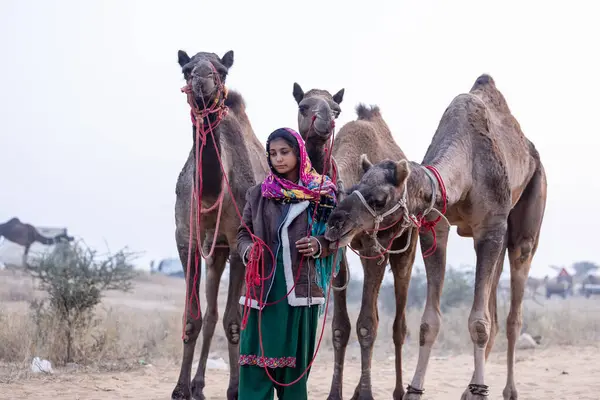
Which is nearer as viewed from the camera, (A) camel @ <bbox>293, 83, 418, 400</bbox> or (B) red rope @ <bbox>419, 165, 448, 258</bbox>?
(B) red rope @ <bbox>419, 165, 448, 258</bbox>

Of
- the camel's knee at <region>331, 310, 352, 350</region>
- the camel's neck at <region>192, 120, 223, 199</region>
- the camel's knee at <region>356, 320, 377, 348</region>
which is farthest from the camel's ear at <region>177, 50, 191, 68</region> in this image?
the camel's knee at <region>356, 320, 377, 348</region>

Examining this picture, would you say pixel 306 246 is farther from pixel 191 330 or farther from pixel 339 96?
pixel 339 96

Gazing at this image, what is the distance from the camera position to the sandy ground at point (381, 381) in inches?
311

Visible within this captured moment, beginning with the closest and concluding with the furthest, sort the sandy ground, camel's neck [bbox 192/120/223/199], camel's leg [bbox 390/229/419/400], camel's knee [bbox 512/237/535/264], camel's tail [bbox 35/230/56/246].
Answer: camel's neck [bbox 192/120/223/199]
camel's leg [bbox 390/229/419/400]
the sandy ground
camel's knee [bbox 512/237/535/264]
camel's tail [bbox 35/230/56/246]

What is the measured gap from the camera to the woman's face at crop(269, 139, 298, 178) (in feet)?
15.6

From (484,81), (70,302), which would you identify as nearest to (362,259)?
(484,81)

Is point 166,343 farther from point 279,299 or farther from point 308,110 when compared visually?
point 279,299

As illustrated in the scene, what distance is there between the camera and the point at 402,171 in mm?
5336

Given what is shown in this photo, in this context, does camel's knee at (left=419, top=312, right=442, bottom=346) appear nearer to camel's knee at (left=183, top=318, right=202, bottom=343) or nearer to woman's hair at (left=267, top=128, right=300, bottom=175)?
camel's knee at (left=183, top=318, right=202, bottom=343)

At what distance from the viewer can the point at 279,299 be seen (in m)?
4.77

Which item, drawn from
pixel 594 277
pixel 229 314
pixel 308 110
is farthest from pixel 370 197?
pixel 594 277

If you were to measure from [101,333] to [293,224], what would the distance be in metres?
6.83

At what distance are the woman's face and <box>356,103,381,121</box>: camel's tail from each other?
3.95m

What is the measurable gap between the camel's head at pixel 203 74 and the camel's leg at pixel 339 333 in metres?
1.91
